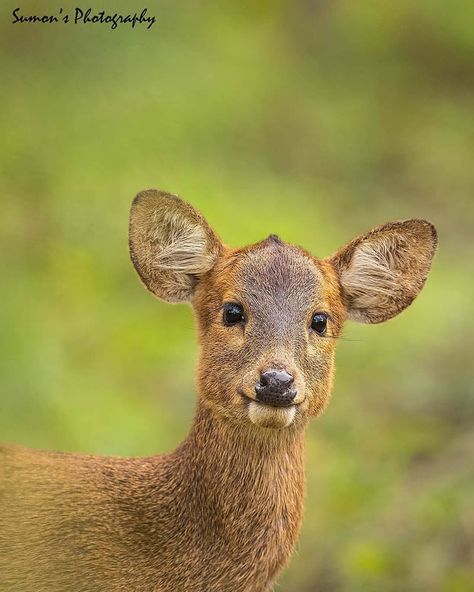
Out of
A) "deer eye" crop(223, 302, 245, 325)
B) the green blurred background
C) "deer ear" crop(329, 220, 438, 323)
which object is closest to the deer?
"deer eye" crop(223, 302, 245, 325)

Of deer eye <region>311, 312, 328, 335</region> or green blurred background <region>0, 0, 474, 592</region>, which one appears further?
green blurred background <region>0, 0, 474, 592</region>

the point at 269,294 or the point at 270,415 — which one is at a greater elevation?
the point at 269,294

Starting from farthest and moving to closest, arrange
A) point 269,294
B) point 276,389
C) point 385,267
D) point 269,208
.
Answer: point 269,208 < point 385,267 < point 269,294 < point 276,389

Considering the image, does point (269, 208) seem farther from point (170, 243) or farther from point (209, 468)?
point (209, 468)

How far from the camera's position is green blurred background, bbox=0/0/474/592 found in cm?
1026

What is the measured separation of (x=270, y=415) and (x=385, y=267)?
1.17 meters

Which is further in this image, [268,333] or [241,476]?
[241,476]

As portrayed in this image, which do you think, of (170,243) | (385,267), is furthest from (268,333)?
(385,267)

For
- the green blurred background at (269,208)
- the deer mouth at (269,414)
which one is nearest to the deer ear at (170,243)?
the deer mouth at (269,414)

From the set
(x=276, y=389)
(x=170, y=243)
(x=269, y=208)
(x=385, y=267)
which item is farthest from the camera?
(x=269, y=208)

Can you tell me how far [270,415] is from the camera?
258 inches

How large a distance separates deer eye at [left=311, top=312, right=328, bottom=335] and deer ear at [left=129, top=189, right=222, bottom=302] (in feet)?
1.78

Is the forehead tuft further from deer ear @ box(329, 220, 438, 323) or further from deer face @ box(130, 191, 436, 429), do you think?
deer ear @ box(329, 220, 438, 323)

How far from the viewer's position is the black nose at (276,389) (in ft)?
21.2
